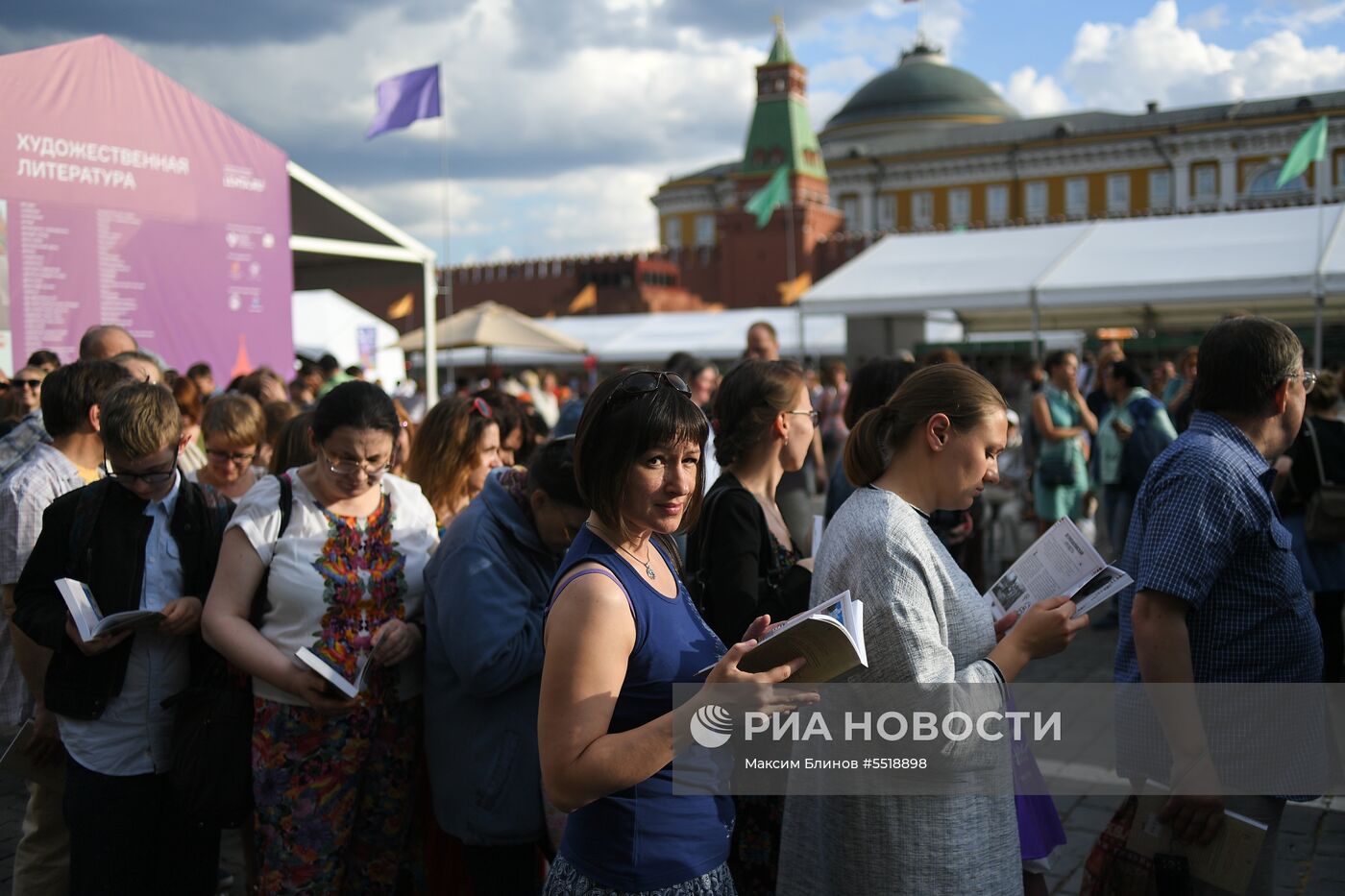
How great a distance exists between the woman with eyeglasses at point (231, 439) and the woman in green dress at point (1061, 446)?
6.00 m

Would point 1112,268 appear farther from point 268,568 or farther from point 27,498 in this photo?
point 27,498

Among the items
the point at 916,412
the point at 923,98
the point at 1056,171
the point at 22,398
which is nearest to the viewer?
the point at 916,412

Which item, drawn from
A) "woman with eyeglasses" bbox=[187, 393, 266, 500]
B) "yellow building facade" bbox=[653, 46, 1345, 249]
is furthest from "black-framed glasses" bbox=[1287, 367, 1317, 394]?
"yellow building facade" bbox=[653, 46, 1345, 249]

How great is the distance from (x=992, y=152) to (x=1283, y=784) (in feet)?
210

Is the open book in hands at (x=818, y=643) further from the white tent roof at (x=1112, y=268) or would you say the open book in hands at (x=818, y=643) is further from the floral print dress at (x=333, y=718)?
the white tent roof at (x=1112, y=268)

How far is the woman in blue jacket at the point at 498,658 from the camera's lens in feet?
8.42

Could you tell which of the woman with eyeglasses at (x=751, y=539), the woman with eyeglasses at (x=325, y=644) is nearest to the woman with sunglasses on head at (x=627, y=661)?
the woman with eyeglasses at (x=751, y=539)

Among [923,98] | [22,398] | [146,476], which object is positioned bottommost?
[146,476]

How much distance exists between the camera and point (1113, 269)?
12094 millimetres

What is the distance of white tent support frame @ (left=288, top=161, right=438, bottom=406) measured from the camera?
10141 mm

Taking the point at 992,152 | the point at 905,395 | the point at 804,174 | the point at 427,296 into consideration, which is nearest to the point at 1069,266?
the point at 427,296

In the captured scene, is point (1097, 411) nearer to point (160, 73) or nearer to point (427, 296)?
point (427, 296)

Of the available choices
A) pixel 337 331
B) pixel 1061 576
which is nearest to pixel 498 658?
pixel 1061 576

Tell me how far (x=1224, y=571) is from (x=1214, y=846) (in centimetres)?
62
